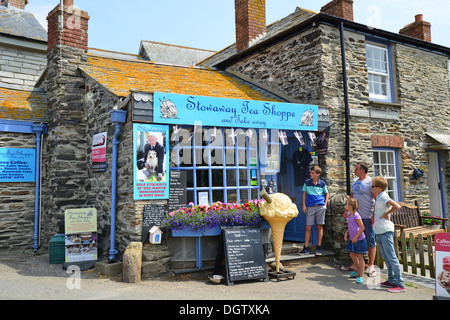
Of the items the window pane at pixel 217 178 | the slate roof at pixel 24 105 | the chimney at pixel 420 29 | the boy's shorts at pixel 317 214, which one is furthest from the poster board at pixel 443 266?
the chimney at pixel 420 29

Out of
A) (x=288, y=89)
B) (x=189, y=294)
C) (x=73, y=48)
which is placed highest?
(x=73, y=48)

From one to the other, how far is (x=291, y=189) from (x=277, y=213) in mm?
2843

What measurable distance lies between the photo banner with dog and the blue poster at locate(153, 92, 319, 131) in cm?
27

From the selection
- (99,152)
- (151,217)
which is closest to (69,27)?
(99,152)

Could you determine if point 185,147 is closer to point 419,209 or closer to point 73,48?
point 73,48

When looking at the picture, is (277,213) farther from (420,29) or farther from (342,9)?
(420,29)

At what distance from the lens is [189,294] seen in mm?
5355

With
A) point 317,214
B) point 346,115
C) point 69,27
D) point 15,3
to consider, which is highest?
point 15,3

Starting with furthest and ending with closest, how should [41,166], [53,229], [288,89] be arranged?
[288,89] → [41,166] → [53,229]

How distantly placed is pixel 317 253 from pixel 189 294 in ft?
10.7

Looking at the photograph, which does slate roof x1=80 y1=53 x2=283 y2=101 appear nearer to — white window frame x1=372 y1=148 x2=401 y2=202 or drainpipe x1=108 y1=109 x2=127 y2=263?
drainpipe x1=108 y1=109 x2=127 y2=263

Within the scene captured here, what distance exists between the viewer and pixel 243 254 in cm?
619

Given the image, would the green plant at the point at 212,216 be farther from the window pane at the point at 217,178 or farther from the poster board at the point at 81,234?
the poster board at the point at 81,234

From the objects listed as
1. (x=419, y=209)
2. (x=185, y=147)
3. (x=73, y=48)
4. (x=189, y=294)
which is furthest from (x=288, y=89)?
(x=189, y=294)
